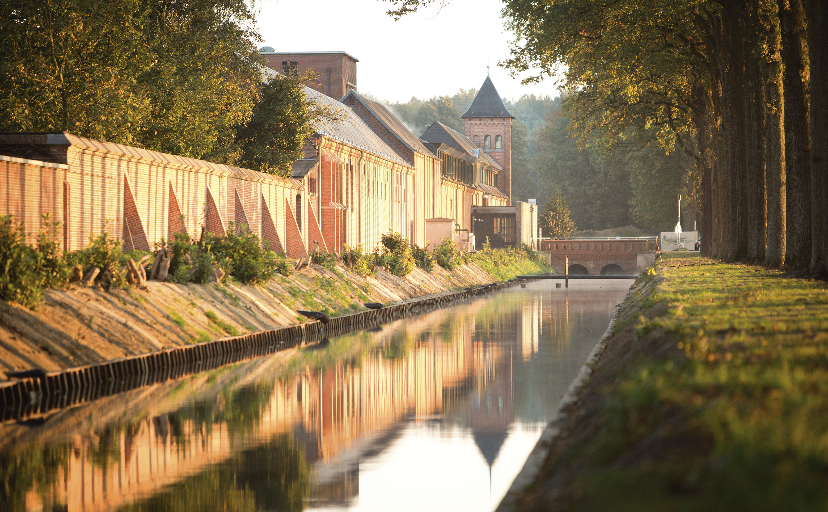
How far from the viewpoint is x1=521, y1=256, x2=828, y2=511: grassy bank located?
4.76 metres

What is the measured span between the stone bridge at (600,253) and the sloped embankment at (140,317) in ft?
208

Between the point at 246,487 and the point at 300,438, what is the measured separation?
2595 millimetres

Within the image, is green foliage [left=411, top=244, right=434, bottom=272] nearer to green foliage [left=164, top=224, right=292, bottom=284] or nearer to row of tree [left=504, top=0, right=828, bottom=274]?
row of tree [left=504, top=0, right=828, bottom=274]

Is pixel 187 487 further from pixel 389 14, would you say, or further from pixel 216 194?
pixel 216 194

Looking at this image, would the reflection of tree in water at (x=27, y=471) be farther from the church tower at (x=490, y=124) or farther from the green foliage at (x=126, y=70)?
the church tower at (x=490, y=124)

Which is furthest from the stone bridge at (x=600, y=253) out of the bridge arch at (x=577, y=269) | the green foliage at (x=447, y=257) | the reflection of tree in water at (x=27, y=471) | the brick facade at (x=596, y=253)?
the reflection of tree in water at (x=27, y=471)

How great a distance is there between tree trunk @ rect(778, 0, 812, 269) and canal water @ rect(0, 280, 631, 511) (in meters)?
6.92

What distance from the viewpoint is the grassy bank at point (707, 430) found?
15.6 feet

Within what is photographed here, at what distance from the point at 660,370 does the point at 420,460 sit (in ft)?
11.2

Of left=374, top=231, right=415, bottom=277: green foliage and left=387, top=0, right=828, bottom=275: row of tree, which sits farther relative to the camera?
left=374, top=231, right=415, bottom=277: green foliage

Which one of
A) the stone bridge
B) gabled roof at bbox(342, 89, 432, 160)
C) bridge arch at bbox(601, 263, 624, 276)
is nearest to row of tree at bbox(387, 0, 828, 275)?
gabled roof at bbox(342, 89, 432, 160)

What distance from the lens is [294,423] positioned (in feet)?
43.0

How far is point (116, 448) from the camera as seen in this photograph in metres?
11.0

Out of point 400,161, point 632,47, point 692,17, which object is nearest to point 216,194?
point 632,47
